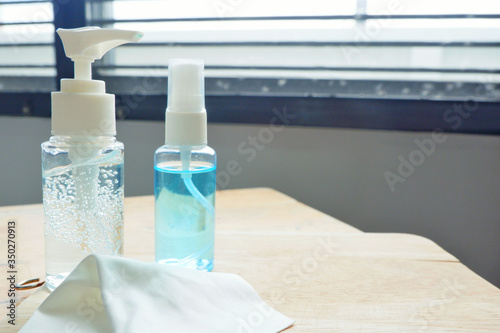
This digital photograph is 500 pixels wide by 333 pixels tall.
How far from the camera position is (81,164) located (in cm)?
38

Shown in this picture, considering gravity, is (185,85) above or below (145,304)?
above

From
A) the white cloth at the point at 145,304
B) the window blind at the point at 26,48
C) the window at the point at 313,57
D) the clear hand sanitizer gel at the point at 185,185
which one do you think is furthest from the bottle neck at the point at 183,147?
the window blind at the point at 26,48

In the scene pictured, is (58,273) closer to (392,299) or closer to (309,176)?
(392,299)

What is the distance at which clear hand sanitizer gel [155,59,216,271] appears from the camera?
41cm

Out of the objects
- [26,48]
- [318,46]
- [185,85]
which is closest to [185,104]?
[185,85]

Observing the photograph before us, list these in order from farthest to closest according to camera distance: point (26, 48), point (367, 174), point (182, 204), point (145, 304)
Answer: point (26, 48) < point (367, 174) < point (182, 204) < point (145, 304)

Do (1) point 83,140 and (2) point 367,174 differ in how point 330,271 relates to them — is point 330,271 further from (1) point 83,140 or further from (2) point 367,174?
(2) point 367,174

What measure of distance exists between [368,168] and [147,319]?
0.67 m

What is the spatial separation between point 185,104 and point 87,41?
0.32 ft

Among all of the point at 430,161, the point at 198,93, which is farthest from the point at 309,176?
the point at 198,93

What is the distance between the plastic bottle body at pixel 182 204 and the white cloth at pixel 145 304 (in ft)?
0.20

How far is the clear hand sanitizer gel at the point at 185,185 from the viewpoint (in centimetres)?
41

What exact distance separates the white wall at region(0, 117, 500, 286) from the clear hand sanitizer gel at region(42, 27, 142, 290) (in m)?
0.54

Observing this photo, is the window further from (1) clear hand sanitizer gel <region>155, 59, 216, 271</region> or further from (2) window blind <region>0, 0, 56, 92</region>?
(1) clear hand sanitizer gel <region>155, 59, 216, 271</region>
